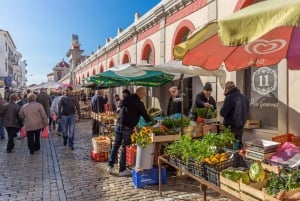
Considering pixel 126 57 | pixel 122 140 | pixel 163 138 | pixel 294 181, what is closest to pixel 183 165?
pixel 163 138

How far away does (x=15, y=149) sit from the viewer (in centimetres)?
966

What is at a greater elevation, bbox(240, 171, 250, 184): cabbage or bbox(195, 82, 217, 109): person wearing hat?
bbox(195, 82, 217, 109): person wearing hat

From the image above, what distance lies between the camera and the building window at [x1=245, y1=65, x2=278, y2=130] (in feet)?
25.1

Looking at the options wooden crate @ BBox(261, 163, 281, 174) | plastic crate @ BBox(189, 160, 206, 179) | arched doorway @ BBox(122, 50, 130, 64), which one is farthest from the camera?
arched doorway @ BBox(122, 50, 130, 64)

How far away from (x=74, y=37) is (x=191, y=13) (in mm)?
38456

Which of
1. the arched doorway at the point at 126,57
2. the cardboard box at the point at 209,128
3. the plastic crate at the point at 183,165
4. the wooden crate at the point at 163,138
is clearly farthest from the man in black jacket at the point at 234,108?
the arched doorway at the point at 126,57

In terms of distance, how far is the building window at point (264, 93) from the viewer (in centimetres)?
766

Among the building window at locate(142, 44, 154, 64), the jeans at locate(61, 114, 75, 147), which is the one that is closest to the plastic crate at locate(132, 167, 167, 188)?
the jeans at locate(61, 114, 75, 147)

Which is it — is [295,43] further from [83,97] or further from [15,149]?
[83,97]

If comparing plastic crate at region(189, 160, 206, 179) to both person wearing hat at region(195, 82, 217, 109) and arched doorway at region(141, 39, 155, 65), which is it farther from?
arched doorway at region(141, 39, 155, 65)

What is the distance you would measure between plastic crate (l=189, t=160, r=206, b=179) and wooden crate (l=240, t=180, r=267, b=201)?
0.77 meters

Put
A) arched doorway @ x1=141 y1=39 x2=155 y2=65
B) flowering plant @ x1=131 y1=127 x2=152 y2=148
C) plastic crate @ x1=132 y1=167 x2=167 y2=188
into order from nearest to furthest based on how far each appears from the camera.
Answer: plastic crate @ x1=132 y1=167 x2=167 y2=188 → flowering plant @ x1=131 y1=127 x2=152 y2=148 → arched doorway @ x1=141 y1=39 x2=155 y2=65

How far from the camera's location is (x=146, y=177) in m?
5.80

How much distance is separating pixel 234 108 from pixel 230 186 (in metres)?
3.04
